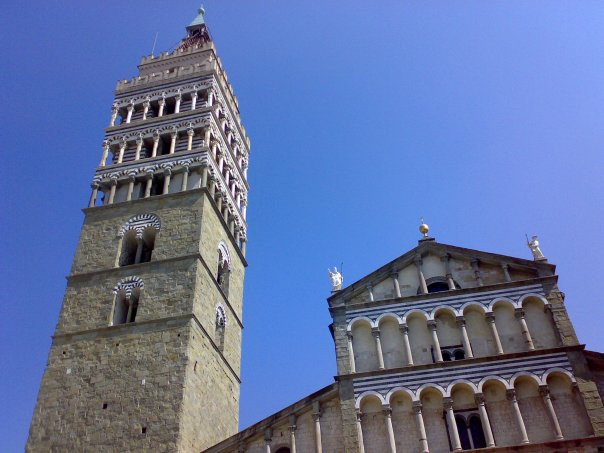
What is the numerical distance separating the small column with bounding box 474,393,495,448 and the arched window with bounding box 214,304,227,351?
431 inches

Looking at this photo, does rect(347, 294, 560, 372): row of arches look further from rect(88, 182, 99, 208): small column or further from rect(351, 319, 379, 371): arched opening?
rect(88, 182, 99, 208): small column

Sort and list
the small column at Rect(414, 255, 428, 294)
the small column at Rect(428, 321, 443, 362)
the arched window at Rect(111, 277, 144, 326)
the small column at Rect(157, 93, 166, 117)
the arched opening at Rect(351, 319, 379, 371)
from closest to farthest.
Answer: the small column at Rect(428, 321, 443, 362), the arched opening at Rect(351, 319, 379, 371), the small column at Rect(414, 255, 428, 294), the arched window at Rect(111, 277, 144, 326), the small column at Rect(157, 93, 166, 117)

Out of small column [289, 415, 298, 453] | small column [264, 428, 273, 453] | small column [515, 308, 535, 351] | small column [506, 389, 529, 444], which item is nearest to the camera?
small column [506, 389, 529, 444]

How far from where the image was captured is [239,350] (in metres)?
26.5

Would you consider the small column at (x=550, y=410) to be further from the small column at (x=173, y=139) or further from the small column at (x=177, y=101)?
the small column at (x=177, y=101)

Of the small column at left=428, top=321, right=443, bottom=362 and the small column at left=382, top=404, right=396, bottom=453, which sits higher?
the small column at left=428, top=321, right=443, bottom=362

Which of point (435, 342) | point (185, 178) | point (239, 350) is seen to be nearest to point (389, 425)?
point (435, 342)

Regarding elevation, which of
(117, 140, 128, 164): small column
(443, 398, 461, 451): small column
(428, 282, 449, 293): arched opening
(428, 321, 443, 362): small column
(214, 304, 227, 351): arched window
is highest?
(117, 140, 128, 164): small column

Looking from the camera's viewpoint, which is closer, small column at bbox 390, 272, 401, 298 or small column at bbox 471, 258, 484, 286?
small column at bbox 471, 258, 484, 286

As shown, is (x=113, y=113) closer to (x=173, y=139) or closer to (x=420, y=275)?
(x=173, y=139)

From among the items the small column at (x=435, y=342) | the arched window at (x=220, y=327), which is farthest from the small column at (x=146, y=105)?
the small column at (x=435, y=342)

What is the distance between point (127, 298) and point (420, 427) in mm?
11968

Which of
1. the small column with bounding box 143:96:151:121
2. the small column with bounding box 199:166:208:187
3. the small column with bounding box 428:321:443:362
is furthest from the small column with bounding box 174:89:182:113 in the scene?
the small column with bounding box 428:321:443:362

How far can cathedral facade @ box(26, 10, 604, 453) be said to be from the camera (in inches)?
671
